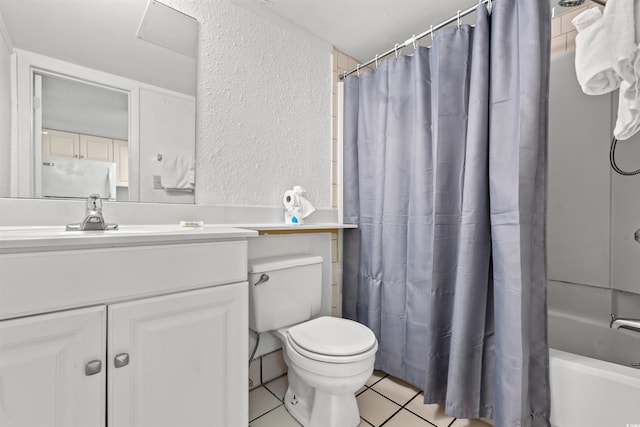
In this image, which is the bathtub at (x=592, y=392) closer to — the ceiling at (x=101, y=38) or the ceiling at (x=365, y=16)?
the ceiling at (x=365, y=16)

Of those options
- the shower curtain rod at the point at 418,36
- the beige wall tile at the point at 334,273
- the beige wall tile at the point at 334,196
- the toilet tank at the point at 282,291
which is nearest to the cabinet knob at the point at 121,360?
the toilet tank at the point at 282,291

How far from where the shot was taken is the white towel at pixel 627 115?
0.99 meters

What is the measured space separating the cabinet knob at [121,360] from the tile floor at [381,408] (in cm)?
83

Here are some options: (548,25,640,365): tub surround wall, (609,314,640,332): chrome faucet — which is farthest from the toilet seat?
(548,25,640,365): tub surround wall

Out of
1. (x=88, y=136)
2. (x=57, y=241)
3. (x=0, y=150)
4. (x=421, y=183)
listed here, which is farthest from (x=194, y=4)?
(x=421, y=183)

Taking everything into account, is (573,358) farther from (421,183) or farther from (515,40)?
(515,40)

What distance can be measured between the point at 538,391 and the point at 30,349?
1687 mm

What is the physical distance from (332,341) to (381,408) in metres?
0.52

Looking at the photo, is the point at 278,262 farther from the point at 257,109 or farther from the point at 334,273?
the point at 257,109

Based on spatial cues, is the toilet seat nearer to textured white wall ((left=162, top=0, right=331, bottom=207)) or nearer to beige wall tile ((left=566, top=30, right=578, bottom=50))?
textured white wall ((left=162, top=0, right=331, bottom=207))

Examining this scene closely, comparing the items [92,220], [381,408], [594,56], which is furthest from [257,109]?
[381,408]

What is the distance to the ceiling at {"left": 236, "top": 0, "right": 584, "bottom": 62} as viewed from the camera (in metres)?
1.61

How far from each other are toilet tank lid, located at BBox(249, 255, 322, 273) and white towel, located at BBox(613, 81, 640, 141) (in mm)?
1395

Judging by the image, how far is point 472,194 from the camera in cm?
126
